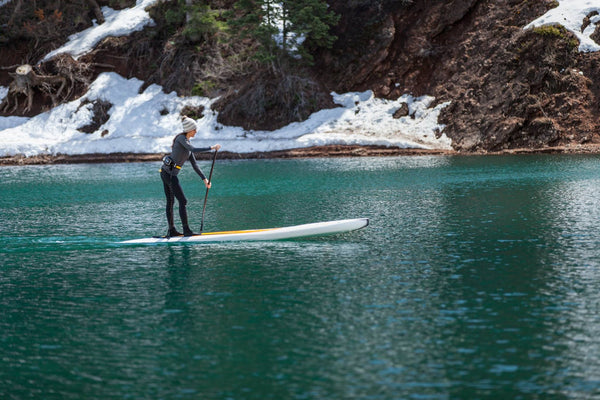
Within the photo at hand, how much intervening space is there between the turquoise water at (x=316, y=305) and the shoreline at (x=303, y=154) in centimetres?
1911

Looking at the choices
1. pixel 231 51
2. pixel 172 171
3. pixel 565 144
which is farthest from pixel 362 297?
pixel 231 51

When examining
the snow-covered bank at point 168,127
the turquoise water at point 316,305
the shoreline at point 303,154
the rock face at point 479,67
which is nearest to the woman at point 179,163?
the turquoise water at point 316,305

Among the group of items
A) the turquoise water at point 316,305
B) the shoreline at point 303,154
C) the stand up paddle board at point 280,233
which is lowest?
the turquoise water at point 316,305

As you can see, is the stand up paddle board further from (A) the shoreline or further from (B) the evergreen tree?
(B) the evergreen tree

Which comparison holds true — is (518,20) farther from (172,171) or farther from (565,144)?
(172,171)

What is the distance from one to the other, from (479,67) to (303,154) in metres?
13.4

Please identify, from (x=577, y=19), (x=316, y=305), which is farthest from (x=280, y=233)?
(x=577, y=19)

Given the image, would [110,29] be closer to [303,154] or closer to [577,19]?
[303,154]

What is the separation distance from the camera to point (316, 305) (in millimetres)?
10492

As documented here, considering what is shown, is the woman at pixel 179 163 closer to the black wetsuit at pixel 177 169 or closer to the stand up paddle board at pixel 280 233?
the black wetsuit at pixel 177 169

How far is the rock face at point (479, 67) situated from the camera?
1647 inches

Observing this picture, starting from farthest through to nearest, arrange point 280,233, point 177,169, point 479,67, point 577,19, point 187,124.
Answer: point 479,67, point 577,19, point 280,233, point 177,169, point 187,124

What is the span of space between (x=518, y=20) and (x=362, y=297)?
41.4 m

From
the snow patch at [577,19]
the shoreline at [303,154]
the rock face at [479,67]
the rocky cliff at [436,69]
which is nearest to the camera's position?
the shoreline at [303,154]
